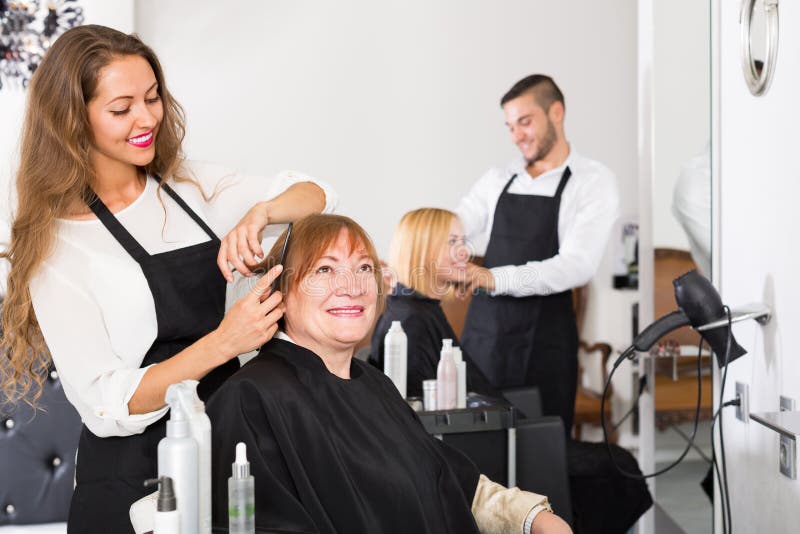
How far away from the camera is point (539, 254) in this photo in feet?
10.9

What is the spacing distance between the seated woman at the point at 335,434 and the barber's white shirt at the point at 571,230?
152cm

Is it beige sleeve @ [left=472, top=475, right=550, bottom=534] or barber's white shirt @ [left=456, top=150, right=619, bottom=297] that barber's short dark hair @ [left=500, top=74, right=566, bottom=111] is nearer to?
barber's white shirt @ [left=456, top=150, right=619, bottom=297]

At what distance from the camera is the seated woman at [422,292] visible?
275 cm

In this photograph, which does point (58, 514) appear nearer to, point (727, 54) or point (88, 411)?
point (88, 411)

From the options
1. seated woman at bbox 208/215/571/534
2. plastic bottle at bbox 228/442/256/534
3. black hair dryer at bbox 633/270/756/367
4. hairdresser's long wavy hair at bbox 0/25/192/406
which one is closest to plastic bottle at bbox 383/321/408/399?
seated woman at bbox 208/215/571/534

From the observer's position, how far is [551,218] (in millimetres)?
3338

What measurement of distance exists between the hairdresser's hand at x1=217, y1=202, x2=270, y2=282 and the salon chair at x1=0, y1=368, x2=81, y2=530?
48.0 inches

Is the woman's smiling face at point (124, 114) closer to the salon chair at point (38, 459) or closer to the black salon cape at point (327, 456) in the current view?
the black salon cape at point (327, 456)

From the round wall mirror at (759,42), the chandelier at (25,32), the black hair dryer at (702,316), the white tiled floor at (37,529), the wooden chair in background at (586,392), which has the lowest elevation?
the white tiled floor at (37,529)

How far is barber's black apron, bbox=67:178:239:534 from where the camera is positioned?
159 cm

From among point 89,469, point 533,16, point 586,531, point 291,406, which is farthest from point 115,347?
point 533,16

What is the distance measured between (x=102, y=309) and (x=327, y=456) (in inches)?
19.4

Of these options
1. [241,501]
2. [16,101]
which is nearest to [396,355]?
[241,501]

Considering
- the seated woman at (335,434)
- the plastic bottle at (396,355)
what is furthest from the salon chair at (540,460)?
the seated woman at (335,434)
